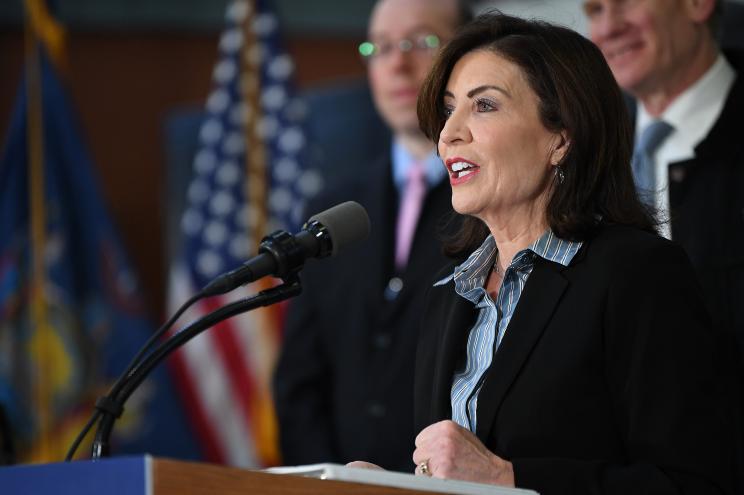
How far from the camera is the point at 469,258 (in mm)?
2066

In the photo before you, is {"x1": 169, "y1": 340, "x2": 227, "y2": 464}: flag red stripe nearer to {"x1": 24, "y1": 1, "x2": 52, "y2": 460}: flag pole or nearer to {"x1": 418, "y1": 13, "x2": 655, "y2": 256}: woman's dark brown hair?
{"x1": 24, "y1": 1, "x2": 52, "y2": 460}: flag pole

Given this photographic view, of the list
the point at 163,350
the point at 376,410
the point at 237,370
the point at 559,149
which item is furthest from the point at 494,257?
the point at 237,370

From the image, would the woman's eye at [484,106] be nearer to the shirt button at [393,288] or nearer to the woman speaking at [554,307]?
the woman speaking at [554,307]

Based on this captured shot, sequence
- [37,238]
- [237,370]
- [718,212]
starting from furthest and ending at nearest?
[237,370] → [37,238] → [718,212]

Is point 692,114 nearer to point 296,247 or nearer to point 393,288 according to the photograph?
point 393,288

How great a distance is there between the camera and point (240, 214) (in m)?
5.04

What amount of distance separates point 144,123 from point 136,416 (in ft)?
5.69

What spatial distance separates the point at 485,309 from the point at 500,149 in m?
0.27

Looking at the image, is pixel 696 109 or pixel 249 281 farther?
pixel 696 109

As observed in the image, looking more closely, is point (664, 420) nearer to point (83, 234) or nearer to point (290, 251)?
point (290, 251)

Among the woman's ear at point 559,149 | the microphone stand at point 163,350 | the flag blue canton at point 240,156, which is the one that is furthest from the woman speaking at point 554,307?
the flag blue canton at point 240,156

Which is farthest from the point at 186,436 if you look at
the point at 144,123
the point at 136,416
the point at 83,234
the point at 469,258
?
the point at 469,258

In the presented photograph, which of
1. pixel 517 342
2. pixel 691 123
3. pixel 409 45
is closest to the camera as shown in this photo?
pixel 517 342

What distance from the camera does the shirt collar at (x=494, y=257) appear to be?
6.17 ft
